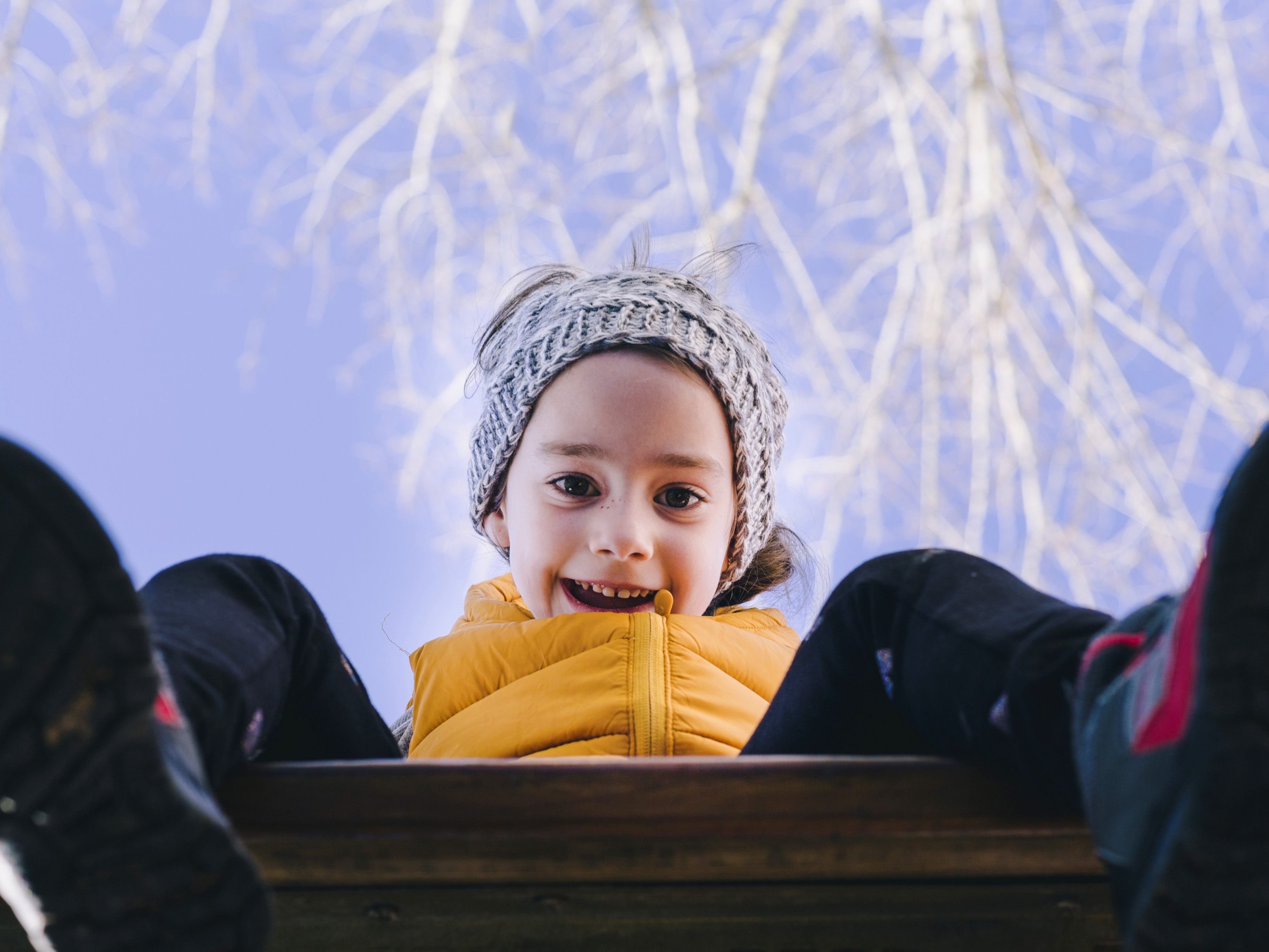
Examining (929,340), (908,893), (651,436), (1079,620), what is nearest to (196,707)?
(908,893)

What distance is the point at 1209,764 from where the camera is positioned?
0.58m

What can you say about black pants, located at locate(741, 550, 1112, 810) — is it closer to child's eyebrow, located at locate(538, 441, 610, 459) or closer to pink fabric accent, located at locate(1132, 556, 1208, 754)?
pink fabric accent, located at locate(1132, 556, 1208, 754)

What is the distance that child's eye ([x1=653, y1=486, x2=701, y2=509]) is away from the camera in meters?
1.71

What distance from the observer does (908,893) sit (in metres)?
0.83

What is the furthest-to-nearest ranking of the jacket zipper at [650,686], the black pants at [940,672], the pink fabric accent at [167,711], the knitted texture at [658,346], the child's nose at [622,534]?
the knitted texture at [658,346]
the child's nose at [622,534]
the jacket zipper at [650,686]
the black pants at [940,672]
the pink fabric accent at [167,711]

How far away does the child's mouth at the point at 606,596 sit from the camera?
1704 millimetres

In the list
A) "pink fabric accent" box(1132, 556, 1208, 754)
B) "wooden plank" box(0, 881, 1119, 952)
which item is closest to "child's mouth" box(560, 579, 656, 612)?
"wooden plank" box(0, 881, 1119, 952)

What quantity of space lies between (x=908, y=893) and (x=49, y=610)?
617mm

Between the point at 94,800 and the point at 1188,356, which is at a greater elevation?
the point at 1188,356

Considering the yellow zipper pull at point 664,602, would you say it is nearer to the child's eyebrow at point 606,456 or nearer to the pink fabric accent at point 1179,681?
the child's eyebrow at point 606,456

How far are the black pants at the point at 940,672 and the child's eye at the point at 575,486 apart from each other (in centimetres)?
54

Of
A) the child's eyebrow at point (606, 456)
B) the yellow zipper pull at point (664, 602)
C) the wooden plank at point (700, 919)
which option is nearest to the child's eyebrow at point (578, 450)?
the child's eyebrow at point (606, 456)

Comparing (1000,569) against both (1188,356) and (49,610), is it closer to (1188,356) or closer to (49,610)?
(49,610)

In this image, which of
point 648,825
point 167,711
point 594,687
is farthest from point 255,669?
point 594,687
